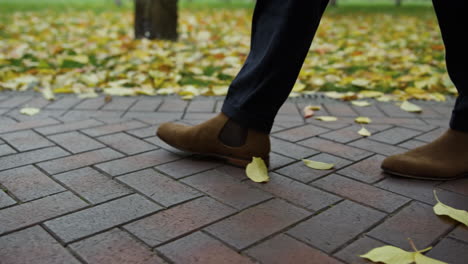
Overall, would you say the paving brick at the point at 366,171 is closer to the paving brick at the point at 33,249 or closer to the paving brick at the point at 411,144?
the paving brick at the point at 411,144

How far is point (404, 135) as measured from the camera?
2.29m

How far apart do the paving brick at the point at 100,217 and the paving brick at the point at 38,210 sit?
0.05 meters

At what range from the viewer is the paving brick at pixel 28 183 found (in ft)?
5.01

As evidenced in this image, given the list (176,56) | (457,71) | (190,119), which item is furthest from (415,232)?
(176,56)

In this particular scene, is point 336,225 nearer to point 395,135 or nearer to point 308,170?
point 308,170

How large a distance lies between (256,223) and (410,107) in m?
1.77

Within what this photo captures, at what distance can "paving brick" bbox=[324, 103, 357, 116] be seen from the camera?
8.73ft

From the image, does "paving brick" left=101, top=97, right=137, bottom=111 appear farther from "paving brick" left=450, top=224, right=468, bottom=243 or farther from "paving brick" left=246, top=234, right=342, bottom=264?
"paving brick" left=450, top=224, right=468, bottom=243

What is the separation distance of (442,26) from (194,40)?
166 inches

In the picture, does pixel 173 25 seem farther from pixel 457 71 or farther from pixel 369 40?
pixel 457 71

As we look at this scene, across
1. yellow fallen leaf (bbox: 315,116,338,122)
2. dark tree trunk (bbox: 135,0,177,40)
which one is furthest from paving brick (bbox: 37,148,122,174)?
dark tree trunk (bbox: 135,0,177,40)

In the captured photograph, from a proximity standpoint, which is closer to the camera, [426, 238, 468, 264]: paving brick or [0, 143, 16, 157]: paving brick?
[426, 238, 468, 264]: paving brick

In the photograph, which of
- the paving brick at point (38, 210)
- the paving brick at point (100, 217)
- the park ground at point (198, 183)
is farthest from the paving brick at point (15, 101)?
the paving brick at point (100, 217)

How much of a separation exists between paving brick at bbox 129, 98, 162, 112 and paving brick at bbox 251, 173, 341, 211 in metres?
1.20
